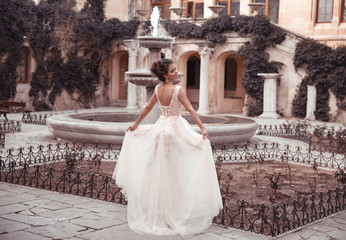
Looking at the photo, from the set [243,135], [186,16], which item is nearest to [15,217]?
[243,135]

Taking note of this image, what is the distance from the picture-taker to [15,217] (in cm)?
566

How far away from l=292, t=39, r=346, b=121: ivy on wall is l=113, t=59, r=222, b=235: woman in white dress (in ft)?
56.6

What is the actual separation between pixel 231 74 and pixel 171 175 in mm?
24866

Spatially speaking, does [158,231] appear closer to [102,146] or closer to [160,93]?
[160,93]

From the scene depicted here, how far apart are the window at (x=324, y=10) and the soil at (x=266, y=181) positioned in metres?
14.8

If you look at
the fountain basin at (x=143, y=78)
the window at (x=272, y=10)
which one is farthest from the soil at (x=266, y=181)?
the window at (x=272, y=10)

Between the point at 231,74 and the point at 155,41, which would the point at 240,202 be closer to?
the point at 155,41

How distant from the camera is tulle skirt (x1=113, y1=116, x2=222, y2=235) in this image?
5.38 meters

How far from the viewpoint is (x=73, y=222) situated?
555cm

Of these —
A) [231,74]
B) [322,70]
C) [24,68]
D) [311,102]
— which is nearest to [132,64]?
[24,68]

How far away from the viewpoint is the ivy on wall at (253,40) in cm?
2312

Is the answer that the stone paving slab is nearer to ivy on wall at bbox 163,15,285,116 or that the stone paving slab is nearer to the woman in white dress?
the woman in white dress

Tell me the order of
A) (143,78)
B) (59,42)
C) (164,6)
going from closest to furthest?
1. (143,78)
2. (59,42)
3. (164,6)

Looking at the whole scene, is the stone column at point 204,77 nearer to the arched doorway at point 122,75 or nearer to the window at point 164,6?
the arched doorway at point 122,75
